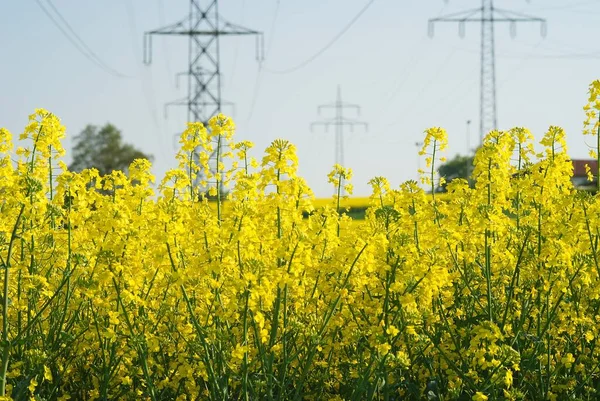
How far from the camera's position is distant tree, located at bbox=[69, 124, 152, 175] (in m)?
67.7

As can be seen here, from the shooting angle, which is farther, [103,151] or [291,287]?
[103,151]

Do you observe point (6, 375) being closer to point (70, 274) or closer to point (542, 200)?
point (70, 274)

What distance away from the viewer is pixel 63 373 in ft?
16.1

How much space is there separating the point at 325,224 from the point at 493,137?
151 cm

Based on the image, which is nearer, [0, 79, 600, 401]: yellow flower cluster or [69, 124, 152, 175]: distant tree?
[0, 79, 600, 401]: yellow flower cluster

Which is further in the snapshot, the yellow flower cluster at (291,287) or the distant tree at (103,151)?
the distant tree at (103,151)

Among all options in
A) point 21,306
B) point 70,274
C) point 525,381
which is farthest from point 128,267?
point 525,381

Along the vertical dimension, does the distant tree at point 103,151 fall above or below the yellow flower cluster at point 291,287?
above

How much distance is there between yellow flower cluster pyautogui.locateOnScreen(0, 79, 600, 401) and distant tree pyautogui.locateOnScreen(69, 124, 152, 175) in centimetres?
6190

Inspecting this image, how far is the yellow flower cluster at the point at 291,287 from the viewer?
4.21m

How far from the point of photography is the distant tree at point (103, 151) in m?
67.7

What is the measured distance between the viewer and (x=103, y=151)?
6900 centimetres

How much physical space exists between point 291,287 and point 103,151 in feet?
218

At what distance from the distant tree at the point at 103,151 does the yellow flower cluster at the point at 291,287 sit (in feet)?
203
